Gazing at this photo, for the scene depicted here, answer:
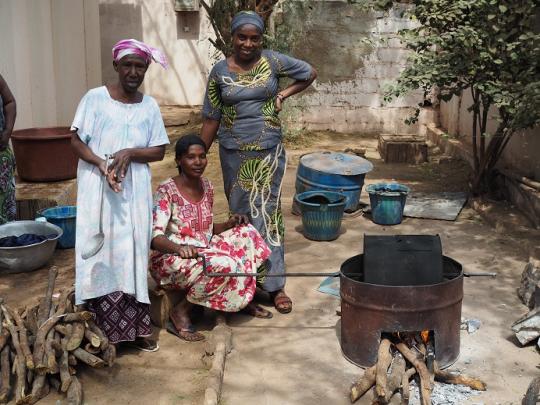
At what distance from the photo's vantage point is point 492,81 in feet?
22.6

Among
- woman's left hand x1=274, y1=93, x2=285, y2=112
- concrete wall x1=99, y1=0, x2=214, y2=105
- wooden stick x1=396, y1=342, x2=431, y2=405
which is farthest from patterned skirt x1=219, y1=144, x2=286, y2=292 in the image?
concrete wall x1=99, y1=0, x2=214, y2=105

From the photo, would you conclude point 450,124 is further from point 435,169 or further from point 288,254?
point 288,254

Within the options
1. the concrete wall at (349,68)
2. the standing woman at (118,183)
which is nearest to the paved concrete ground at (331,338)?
the standing woman at (118,183)

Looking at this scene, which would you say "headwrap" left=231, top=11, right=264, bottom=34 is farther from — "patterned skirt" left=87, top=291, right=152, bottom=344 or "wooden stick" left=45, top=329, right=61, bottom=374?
"wooden stick" left=45, top=329, right=61, bottom=374

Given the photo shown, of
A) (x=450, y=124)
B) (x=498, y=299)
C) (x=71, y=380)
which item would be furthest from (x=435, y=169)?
(x=71, y=380)

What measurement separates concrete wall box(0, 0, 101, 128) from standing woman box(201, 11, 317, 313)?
3643 mm

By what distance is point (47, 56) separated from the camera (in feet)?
27.0

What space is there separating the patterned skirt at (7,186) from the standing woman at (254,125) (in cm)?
187

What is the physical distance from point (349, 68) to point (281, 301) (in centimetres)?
860

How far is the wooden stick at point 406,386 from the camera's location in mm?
3488

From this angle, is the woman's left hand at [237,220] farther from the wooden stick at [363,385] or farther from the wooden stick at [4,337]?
the wooden stick at [4,337]

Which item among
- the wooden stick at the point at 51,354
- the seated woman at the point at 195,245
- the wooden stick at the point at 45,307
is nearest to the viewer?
the wooden stick at the point at 51,354

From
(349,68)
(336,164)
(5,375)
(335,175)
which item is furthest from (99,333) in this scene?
(349,68)

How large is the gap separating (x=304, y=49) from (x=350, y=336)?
30.4ft
